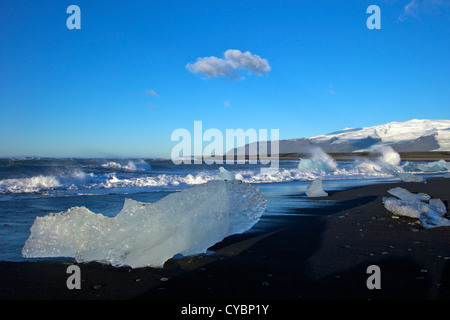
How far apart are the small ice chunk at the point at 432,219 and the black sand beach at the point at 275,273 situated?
14 centimetres

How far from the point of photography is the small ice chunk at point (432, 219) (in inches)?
174

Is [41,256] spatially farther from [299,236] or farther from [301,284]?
[299,236]

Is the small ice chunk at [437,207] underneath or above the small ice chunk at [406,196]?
underneath

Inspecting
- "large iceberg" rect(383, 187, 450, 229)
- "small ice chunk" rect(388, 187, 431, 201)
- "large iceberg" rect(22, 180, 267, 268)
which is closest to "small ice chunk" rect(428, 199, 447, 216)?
"large iceberg" rect(383, 187, 450, 229)

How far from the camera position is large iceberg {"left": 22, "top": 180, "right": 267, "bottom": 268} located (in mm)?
3137

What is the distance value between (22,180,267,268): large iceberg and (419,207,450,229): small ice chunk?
254 cm

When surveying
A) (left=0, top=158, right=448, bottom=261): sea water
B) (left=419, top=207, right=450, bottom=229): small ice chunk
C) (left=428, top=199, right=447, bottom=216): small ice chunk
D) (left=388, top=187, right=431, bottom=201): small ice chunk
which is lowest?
(left=0, top=158, right=448, bottom=261): sea water

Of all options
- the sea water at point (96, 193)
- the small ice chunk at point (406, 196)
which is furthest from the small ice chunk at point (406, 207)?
the sea water at point (96, 193)

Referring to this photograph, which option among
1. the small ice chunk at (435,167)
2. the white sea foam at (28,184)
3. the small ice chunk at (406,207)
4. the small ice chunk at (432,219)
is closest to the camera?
the small ice chunk at (432,219)

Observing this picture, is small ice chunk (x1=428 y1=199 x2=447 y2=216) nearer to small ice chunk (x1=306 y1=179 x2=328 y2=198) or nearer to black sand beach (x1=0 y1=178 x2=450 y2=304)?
black sand beach (x1=0 y1=178 x2=450 y2=304)

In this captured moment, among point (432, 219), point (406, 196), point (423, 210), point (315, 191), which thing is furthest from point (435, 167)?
point (432, 219)

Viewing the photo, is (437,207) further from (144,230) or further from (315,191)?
(144,230)

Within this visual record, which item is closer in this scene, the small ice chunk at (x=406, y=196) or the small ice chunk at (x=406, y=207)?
the small ice chunk at (x=406, y=207)

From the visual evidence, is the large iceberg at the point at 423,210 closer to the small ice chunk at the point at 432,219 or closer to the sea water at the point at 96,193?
the small ice chunk at the point at 432,219
